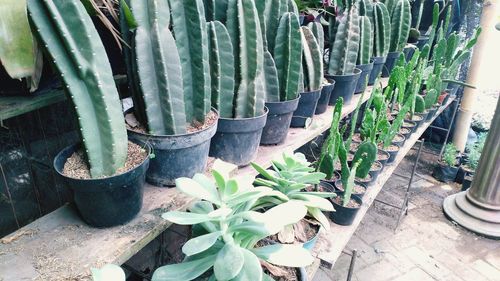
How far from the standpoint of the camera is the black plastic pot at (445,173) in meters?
3.05

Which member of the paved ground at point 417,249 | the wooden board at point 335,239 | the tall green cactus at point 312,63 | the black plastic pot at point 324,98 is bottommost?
the paved ground at point 417,249

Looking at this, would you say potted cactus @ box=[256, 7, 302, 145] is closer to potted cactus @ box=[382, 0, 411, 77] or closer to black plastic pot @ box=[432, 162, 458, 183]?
potted cactus @ box=[382, 0, 411, 77]

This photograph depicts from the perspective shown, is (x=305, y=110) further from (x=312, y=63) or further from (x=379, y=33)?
(x=379, y=33)

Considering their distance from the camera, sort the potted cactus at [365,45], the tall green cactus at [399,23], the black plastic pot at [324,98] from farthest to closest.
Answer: the tall green cactus at [399,23]
the potted cactus at [365,45]
the black plastic pot at [324,98]

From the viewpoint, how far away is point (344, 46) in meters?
1.68

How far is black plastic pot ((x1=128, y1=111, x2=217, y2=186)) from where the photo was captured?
87 cm

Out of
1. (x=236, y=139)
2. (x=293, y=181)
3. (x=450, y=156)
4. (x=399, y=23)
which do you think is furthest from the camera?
(x=450, y=156)

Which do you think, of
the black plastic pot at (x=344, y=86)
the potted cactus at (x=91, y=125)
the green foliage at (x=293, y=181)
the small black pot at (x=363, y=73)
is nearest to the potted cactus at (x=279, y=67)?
the green foliage at (x=293, y=181)

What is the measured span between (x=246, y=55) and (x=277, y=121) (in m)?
0.27

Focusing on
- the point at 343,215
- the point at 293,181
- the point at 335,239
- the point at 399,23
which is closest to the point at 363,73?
the point at 399,23

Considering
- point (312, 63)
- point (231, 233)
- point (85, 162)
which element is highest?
point (312, 63)

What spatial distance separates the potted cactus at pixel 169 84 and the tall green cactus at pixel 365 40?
110cm

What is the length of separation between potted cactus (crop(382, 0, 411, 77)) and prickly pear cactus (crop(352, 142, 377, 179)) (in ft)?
3.34

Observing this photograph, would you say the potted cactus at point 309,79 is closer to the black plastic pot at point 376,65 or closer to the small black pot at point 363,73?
the small black pot at point 363,73
